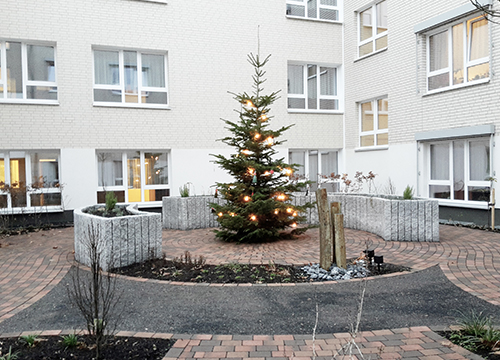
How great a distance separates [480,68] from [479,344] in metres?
9.38

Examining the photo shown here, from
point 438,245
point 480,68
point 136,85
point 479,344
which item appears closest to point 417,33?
point 480,68

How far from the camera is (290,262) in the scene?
6.59 metres

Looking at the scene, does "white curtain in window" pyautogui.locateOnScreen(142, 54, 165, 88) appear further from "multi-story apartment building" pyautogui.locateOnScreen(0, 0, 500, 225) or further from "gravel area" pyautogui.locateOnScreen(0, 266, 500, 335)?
"gravel area" pyautogui.locateOnScreen(0, 266, 500, 335)

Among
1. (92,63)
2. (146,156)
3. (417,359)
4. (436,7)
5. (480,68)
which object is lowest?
(417,359)

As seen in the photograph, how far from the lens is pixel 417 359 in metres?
3.26

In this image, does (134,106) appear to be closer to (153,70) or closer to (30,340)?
(153,70)

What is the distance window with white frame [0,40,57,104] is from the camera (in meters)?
11.9

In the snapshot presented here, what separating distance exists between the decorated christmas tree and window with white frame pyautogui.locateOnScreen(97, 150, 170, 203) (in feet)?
17.5

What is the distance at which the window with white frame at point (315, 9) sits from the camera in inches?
598

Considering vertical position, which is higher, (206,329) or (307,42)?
(307,42)

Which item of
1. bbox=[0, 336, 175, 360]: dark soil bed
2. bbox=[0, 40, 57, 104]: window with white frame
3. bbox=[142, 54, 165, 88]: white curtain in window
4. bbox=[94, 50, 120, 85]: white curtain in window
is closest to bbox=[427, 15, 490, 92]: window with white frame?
bbox=[142, 54, 165, 88]: white curtain in window

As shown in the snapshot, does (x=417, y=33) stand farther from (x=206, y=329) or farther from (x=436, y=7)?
(x=206, y=329)

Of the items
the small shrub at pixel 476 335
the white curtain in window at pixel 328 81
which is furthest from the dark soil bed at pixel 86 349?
the white curtain in window at pixel 328 81

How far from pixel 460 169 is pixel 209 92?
826 centimetres
